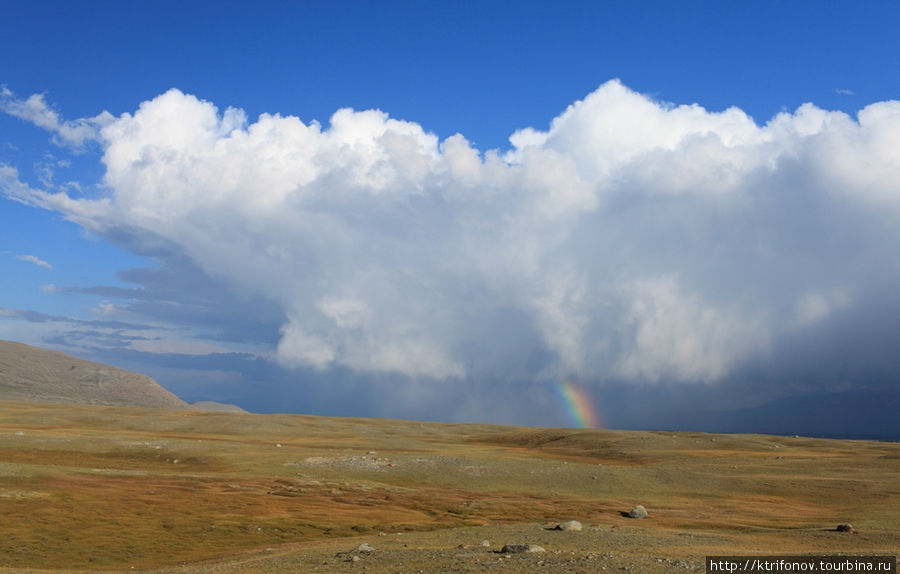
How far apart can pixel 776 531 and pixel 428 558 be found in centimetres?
1862

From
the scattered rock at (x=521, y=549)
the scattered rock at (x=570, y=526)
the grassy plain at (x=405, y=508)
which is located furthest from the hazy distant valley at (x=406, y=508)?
the scattered rock at (x=570, y=526)

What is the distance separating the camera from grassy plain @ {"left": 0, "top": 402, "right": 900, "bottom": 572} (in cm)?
2555

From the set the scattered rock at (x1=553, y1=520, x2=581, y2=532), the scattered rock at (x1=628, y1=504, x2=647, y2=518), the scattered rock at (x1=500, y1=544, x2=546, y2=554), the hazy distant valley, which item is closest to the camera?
the scattered rock at (x1=500, y1=544, x2=546, y2=554)

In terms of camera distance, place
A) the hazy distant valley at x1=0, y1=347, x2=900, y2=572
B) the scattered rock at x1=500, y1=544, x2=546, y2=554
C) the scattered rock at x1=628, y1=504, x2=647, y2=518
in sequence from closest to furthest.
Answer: the scattered rock at x1=500, y1=544, x2=546, y2=554
the hazy distant valley at x1=0, y1=347, x2=900, y2=572
the scattered rock at x1=628, y1=504, x2=647, y2=518

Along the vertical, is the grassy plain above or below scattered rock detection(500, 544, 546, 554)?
below

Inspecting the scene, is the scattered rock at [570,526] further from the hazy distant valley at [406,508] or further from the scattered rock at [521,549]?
the scattered rock at [521,549]

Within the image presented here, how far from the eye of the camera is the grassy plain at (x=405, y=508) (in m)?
25.5

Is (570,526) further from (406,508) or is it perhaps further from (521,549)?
(406,508)

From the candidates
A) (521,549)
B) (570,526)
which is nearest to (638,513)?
(570,526)

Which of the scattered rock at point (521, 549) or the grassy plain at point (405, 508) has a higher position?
the scattered rock at point (521, 549)

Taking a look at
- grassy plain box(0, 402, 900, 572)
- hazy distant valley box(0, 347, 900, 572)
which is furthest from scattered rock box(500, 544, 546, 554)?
grassy plain box(0, 402, 900, 572)

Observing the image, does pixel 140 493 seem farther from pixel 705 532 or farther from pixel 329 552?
pixel 705 532

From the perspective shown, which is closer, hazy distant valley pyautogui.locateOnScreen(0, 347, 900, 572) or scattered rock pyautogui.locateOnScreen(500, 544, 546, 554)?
scattered rock pyautogui.locateOnScreen(500, 544, 546, 554)

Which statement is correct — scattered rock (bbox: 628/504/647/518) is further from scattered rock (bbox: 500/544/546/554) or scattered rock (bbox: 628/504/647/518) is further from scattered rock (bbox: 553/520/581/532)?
scattered rock (bbox: 500/544/546/554)
